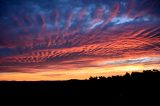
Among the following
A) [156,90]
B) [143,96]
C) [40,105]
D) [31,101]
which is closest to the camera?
[40,105]

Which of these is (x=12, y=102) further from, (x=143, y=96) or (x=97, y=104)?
(x=143, y=96)

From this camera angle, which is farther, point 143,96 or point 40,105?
point 143,96

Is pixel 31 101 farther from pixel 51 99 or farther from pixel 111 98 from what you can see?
pixel 111 98

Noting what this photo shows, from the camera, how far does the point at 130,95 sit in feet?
96.5

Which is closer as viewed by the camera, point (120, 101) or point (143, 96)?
point (120, 101)

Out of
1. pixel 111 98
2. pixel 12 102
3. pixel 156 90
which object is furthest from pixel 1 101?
pixel 156 90

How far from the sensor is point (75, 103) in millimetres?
25625

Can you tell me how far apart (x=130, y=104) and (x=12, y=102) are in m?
12.3

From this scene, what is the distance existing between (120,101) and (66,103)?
571 cm

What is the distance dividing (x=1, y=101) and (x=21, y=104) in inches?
104

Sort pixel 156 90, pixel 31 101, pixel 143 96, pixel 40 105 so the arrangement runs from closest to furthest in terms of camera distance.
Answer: pixel 40 105
pixel 31 101
pixel 143 96
pixel 156 90

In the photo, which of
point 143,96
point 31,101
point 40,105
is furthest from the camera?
point 143,96

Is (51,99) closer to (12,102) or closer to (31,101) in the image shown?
(31,101)

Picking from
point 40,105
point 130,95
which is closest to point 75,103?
point 40,105
